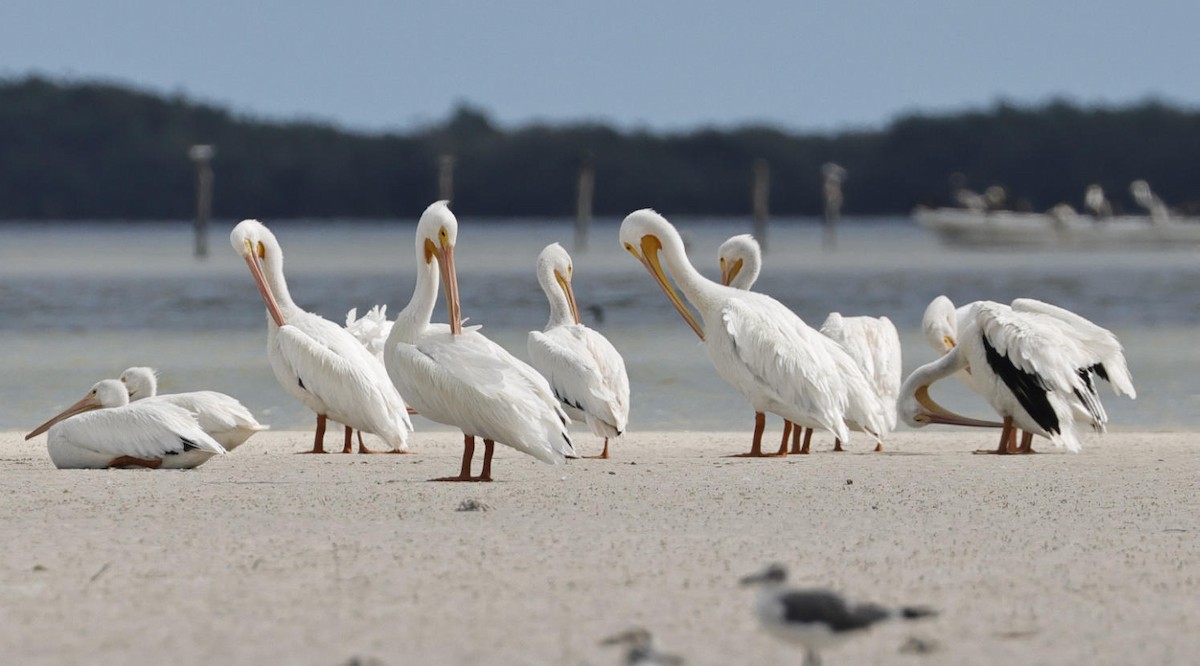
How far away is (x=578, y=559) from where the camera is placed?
5.77 m

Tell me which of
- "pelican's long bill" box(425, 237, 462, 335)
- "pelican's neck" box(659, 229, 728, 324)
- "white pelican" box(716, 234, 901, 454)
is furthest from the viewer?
"white pelican" box(716, 234, 901, 454)

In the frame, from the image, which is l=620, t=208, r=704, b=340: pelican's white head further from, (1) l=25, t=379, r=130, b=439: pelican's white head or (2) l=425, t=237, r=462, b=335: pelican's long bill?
(1) l=25, t=379, r=130, b=439: pelican's white head

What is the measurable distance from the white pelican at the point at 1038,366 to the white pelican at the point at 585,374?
188 centimetres

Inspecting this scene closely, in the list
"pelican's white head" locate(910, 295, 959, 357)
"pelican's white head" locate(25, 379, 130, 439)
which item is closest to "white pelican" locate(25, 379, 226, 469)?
"pelican's white head" locate(25, 379, 130, 439)

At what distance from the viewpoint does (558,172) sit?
10856cm

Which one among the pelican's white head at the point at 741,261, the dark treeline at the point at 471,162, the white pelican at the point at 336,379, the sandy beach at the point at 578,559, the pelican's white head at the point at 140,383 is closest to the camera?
the sandy beach at the point at 578,559

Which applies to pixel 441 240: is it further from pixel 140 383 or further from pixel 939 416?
pixel 939 416

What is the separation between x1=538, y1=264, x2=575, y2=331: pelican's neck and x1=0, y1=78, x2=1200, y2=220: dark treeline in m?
94.6

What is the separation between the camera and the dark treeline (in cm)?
10250

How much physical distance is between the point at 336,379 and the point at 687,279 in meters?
1.89

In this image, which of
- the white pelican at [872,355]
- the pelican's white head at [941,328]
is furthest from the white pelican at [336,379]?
the pelican's white head at [941,328]

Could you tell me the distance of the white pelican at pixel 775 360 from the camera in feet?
29.3

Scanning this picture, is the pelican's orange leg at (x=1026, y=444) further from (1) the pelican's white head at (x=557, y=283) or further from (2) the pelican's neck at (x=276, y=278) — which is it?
(2) the pelican's neck at (x=276, y=278)

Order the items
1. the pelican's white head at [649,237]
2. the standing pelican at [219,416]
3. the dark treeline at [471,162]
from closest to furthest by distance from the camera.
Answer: the standing pelican at [219,416] < the pelican's white head at [649,237] < the dark treeline at [471,162]
